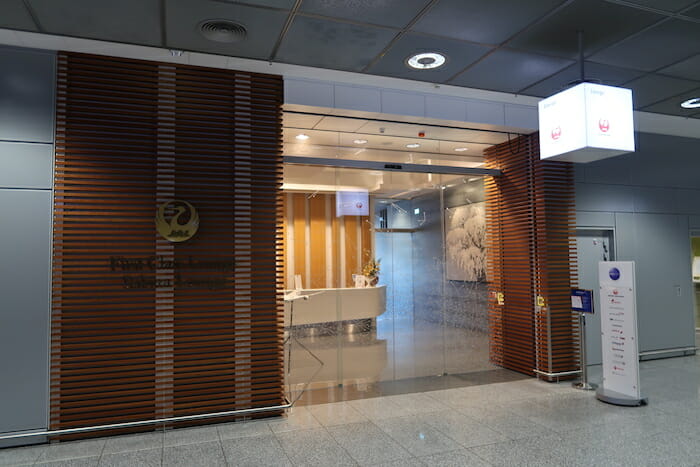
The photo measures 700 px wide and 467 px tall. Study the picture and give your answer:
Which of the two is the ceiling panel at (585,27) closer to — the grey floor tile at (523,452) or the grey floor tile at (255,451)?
the grey floor tile at (523,452)

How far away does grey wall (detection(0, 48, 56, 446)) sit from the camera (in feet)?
14.0

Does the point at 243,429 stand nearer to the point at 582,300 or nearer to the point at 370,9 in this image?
the point at 370,9

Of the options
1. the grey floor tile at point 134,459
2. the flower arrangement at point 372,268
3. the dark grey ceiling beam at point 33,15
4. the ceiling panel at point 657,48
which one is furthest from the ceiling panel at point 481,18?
the grey floor tile at point 134,459

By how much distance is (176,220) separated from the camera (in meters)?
4.76

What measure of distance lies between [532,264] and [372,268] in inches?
91.3

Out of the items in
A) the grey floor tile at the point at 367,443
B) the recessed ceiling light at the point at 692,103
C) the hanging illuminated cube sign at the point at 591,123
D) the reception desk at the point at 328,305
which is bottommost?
the grey floor tile at the point at 367,443

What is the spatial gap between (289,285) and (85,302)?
2.31 metres

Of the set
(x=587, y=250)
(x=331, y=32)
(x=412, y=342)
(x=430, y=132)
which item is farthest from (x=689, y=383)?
(x=331, y=32)

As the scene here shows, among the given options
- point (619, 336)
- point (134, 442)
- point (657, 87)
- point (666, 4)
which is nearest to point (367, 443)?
point (134, 442)

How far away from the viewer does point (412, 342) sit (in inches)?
261

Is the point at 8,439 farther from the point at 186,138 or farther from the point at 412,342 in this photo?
the point at 412,342

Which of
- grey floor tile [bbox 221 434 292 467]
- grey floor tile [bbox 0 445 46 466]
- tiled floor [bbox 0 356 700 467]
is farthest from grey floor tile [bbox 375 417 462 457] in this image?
grey floor tile [bbox 0 445 46 466]

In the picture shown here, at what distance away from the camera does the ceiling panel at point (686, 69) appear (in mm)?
5086

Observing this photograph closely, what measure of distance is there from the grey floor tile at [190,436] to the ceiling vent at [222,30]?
3820 millimetres
